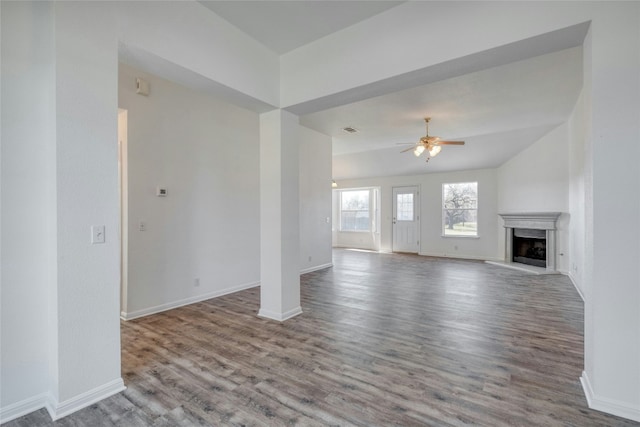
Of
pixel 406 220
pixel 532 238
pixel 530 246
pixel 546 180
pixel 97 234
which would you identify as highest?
pixel 546 180

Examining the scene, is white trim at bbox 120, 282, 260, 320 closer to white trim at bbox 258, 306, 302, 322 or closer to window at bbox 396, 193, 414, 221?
white trim at bbox 258, 306, 302, 322

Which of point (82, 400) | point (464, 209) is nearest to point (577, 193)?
→ point (464, 209)

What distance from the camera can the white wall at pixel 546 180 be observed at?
5.66 m

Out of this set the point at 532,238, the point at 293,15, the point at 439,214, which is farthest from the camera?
the point at 439,214

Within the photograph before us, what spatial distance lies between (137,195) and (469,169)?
7.89 metres

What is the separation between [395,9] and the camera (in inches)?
105

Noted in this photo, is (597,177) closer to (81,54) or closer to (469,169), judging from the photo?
(81,54)

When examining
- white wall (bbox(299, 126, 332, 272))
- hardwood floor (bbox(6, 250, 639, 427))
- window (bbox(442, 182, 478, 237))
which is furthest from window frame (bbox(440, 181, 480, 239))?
hardwood floor (bbox(6, 250, 639, 427))

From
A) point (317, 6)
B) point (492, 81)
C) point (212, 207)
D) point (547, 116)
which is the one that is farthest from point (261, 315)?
point (547, 116)

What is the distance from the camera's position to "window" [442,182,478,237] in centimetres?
835

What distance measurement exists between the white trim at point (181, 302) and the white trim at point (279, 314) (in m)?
1.13

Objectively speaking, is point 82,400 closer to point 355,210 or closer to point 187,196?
point 187,196

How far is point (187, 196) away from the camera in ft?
13.5

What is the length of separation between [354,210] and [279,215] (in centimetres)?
749
